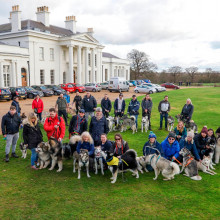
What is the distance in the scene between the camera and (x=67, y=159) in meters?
7.91

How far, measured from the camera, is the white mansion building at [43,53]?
33562 mm

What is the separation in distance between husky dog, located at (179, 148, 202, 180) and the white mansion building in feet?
102

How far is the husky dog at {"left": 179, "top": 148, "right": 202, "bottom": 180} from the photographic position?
6426 mm

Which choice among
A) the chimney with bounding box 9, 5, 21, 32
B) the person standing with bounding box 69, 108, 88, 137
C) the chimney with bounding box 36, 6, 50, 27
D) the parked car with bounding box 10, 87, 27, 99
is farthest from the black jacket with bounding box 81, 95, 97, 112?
the chimney with bounding box 36, 6, 50, 27

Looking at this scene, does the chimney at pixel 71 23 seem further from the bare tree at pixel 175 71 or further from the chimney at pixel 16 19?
the bare tree at pixel 175 71

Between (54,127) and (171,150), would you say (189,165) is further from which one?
(54,127)

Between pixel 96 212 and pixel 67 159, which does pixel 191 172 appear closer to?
pixel 96 212

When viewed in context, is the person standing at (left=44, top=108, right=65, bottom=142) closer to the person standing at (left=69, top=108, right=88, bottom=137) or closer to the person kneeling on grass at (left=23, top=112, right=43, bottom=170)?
the person kneeling on grass at (left=23, top=112, right=43, bottom=170)

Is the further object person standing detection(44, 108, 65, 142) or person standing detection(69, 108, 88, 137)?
person standing detection(69, 108, 88, 137)

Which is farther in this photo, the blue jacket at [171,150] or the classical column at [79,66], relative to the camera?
the classical column at [79,66]

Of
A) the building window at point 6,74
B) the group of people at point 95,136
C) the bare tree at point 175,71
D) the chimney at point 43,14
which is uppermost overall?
the chimney at point 43,14

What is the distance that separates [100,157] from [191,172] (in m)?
2.77

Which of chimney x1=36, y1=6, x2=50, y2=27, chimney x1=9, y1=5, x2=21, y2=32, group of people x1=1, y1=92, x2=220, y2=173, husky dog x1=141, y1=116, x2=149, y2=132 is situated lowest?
husky dog x1=141, y1=116, x2=149, y2=132

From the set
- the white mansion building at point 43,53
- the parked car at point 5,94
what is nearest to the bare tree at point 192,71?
the white mansion building at point 43,53
